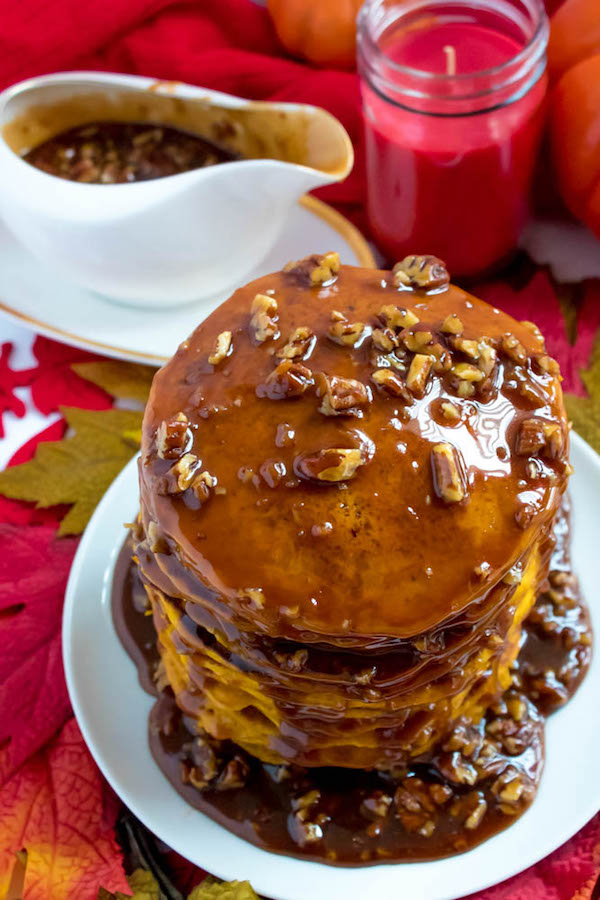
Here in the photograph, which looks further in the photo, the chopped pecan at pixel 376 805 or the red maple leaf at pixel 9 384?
the red maple leaf at pixel 9 384

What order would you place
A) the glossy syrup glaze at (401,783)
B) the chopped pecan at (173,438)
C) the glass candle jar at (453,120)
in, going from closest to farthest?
1. the chopped pecan at (173,438)
2. the glossy syrup glaze at (401,783)
3. the glass candle jar at (453,120)

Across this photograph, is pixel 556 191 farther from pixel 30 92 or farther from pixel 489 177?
pixel 30 92

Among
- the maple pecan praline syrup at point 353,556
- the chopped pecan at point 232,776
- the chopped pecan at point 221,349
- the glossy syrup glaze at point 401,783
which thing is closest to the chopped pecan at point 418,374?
the maple pecan praline syrup at point 353,556

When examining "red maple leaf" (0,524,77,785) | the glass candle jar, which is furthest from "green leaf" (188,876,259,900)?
the glass candle jar

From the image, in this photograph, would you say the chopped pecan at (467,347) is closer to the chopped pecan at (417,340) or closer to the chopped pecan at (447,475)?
the chopped pecan at (417,340)

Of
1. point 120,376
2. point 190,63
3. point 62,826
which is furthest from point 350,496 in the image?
point 190,63

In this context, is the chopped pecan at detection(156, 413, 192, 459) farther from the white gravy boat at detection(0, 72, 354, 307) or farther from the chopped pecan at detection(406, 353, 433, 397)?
the white gravy boat at detection(0, 72, 354, 307)

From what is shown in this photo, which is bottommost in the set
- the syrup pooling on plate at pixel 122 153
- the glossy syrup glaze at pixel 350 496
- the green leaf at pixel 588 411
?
the green leaf at pixel 588 411
